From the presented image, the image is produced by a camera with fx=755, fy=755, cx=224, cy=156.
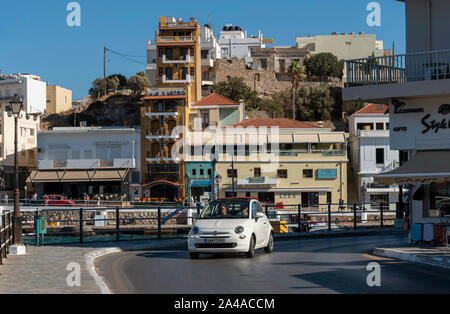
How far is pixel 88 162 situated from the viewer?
79.9 m

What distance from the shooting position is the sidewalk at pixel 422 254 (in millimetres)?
18016

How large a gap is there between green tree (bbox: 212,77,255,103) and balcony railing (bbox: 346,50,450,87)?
87.1 m

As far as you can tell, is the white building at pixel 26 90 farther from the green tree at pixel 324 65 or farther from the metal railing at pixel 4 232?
the metal railing at pixel 4 232

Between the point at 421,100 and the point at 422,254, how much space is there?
6.69 meters

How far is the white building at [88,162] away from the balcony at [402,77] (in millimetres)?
54061

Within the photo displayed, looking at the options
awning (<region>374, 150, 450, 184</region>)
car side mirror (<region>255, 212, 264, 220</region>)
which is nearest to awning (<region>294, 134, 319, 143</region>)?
awning (<region>374, 150, 450, 184</region>)

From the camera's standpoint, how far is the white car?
1973 centimetres

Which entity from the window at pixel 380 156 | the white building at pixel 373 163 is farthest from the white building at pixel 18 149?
the window at pixel 380 156

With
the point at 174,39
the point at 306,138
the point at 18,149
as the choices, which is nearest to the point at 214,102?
the point at 174,39

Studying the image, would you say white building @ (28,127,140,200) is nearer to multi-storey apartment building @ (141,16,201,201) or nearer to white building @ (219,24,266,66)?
multi-storey apartment building @ (141,16,201,201)

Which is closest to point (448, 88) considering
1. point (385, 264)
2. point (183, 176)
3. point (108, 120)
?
point (385, 264)

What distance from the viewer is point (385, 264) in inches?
705

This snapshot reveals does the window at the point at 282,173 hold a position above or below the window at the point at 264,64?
below
